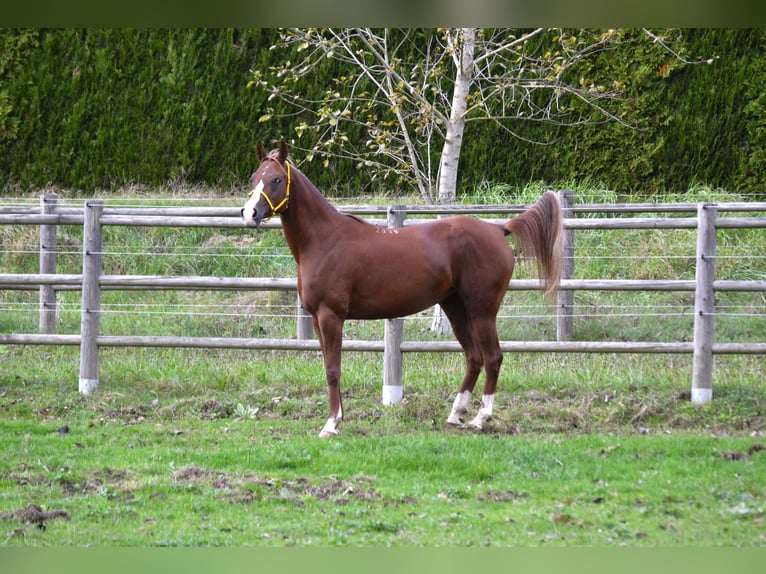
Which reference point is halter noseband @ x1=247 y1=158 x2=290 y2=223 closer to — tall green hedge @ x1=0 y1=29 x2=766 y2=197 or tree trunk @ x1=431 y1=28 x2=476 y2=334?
tree trunk @ x1=431 y1=28 x2=476 y2=334

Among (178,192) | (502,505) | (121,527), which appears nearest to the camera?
(121,527)

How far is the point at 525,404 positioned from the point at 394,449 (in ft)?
5.37

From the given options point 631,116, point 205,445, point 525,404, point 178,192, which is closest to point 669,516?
point 525,404

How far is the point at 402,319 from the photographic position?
25.7 feet

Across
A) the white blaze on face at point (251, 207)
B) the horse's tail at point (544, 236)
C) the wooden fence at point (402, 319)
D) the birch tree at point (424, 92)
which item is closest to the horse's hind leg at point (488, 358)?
the horse's tail at point (544, 236)

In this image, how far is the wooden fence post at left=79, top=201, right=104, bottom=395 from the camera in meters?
8.11

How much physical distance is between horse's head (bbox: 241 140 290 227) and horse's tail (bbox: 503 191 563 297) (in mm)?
1718

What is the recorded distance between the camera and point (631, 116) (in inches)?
469

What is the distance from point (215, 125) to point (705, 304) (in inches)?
321

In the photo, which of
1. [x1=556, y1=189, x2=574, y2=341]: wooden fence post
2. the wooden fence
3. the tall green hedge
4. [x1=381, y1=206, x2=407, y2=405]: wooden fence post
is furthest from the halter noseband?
the tall green hedge

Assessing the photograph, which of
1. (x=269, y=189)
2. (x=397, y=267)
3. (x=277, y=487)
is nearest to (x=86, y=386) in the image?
(x=269, y=189)

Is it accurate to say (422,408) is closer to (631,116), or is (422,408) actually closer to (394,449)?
(394,449)

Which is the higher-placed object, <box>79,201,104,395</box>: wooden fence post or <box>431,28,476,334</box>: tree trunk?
<box>431,28,476,334</box>: tree trunk

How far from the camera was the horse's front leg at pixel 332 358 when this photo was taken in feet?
21.8
